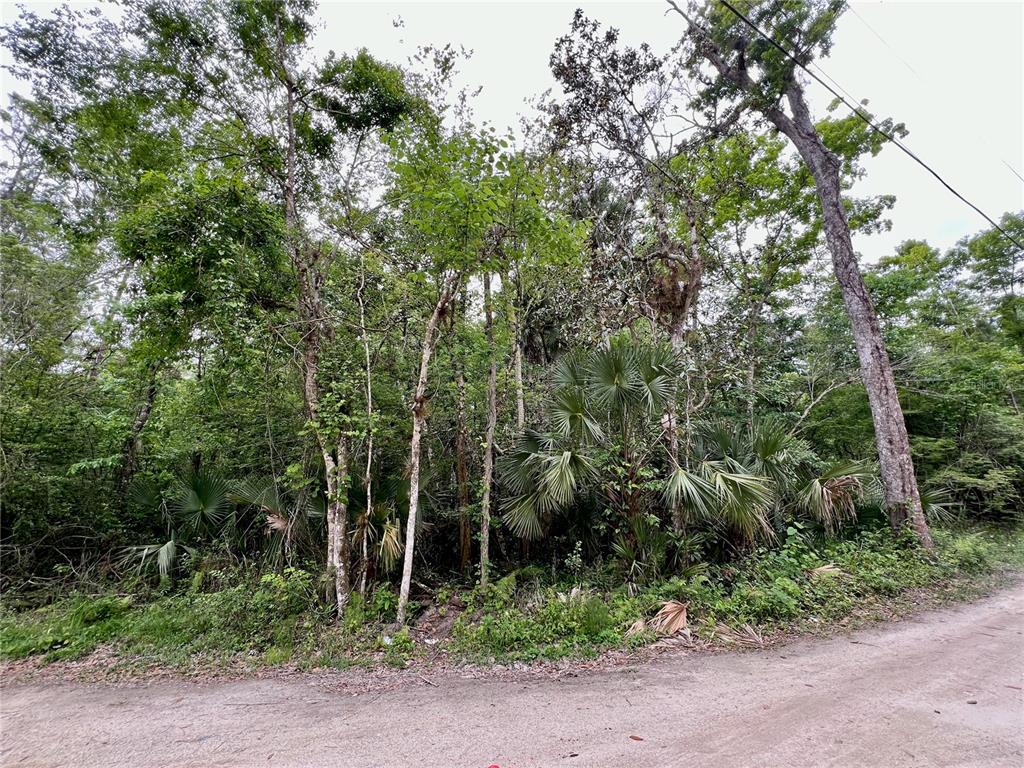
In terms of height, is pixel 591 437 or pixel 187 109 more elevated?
pixel 187 109

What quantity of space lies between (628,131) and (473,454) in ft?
→ 25.0

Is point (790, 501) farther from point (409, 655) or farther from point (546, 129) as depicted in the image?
point (546, 129)

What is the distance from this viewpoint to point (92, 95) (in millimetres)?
5801

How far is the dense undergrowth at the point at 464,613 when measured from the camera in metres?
4.31

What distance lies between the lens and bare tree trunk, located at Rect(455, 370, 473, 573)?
20.6ft

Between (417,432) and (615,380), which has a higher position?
(615,380)

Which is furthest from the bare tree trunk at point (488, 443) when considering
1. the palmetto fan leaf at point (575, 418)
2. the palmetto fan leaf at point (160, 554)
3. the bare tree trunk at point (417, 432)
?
the palmetto fan leaf at point (160, 554)

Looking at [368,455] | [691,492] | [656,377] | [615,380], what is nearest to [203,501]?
[368,455]

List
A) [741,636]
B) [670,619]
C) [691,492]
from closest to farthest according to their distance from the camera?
[741,636] → [670,619] → [691,492]

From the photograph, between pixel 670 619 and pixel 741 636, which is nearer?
pixel 741 636

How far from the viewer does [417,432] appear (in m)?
5.25

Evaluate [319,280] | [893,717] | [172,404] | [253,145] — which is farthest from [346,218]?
[893,717]

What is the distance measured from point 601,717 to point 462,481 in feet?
12.6

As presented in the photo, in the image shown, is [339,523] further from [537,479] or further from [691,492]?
[691,492]
